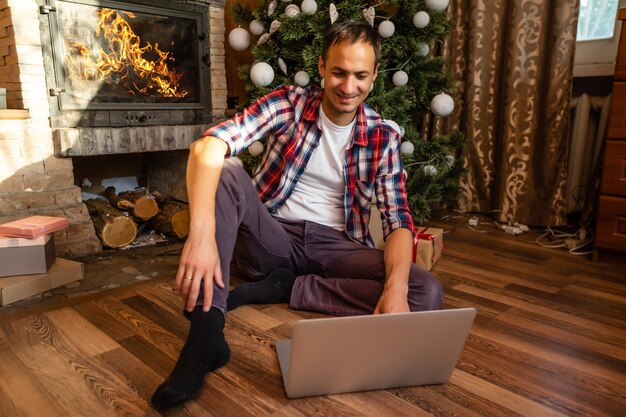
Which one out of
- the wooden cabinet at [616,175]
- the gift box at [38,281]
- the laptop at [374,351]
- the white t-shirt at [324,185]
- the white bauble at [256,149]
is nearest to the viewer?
the laptop at [374,351]

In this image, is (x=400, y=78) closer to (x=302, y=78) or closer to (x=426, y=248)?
(x=302, y=78)

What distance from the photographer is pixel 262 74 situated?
2.16 m

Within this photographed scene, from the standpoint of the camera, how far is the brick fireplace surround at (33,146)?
1.84m

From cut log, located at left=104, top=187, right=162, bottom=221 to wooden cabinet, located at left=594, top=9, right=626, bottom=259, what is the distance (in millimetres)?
1966

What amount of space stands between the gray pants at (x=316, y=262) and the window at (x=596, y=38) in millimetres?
1713

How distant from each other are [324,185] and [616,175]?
1.21 metres

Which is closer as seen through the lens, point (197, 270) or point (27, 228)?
point (197, 270)

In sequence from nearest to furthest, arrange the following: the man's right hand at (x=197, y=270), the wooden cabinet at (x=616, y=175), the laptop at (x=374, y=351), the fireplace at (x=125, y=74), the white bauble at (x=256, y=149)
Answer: the laptop at (x=374, y=351) → the man's right hand at (x=197, y=270) → the wooden cabinet at (x=616, y=175) → the fireplace at (x=125, y=74) → the white bauble at (x=256, y=149)

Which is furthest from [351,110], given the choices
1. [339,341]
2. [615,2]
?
[615,2]

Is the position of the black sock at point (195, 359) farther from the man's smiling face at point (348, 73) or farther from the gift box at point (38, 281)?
the gift box at point (38, 281)

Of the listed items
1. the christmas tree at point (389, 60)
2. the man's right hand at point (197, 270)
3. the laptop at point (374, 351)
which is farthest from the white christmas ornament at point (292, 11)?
the laptop at point (374, 351)

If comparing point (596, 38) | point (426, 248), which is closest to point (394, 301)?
point (426, 248)

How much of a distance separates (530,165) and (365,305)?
5.23ft

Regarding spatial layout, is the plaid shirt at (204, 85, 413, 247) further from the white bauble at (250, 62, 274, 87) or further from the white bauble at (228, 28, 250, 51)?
the white bauble at (228, 28, 250, 51)
